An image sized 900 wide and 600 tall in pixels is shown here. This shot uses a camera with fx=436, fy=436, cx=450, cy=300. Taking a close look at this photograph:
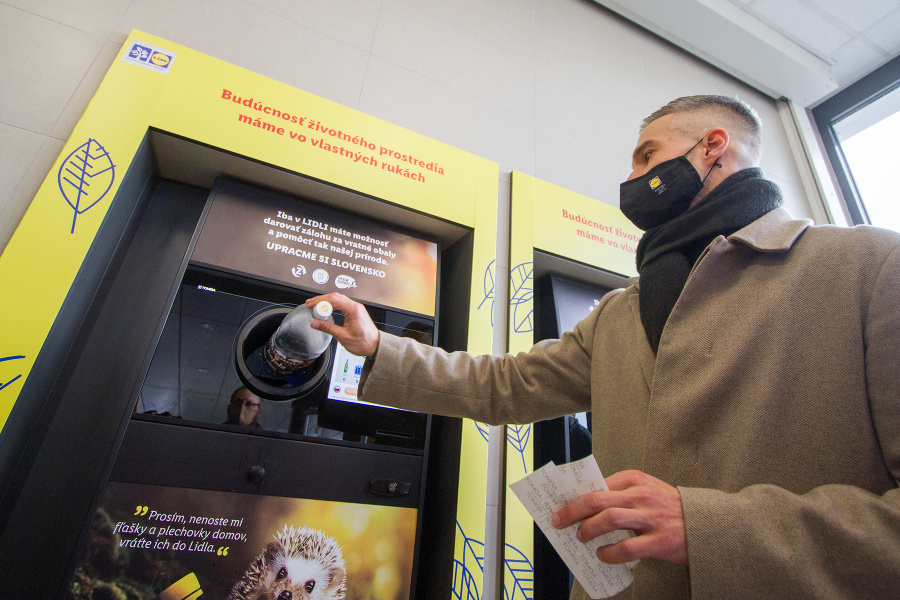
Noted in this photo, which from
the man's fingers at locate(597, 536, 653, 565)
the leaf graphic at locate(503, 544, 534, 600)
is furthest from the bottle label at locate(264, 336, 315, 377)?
the man's fingers at locate(597, 536, 653, 565)

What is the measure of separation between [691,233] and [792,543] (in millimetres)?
651

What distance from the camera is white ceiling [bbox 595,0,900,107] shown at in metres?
3.20

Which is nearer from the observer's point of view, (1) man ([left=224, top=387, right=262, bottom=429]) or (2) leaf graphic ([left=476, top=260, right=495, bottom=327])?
(1) man ([left=224, top=387, right=262, bottom=429])

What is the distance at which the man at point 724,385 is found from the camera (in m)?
0.55

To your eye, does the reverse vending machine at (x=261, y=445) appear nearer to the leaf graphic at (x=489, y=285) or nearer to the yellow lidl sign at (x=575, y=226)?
the leaf graphic at (x=489, y=285)

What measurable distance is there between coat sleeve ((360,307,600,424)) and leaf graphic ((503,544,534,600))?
65 centimetres

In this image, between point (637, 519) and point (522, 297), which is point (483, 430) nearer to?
point (522, 297)

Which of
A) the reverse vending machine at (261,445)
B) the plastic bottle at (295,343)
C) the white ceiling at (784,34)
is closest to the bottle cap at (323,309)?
the plastic bottle at (295,343)

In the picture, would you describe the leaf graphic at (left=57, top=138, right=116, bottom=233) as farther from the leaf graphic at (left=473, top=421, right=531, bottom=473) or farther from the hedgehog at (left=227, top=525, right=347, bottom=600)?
the leaf graphic at (left=473, top=421, right=531, bottom=473)

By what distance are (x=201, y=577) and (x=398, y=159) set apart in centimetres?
152

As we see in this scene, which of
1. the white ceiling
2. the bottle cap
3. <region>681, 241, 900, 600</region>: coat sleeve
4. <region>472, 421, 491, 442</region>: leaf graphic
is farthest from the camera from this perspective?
the white ceiling

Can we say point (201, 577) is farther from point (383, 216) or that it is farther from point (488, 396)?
point (383, 216)

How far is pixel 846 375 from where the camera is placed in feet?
2.27

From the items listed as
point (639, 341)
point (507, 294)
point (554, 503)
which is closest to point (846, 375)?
point (639, 341)
